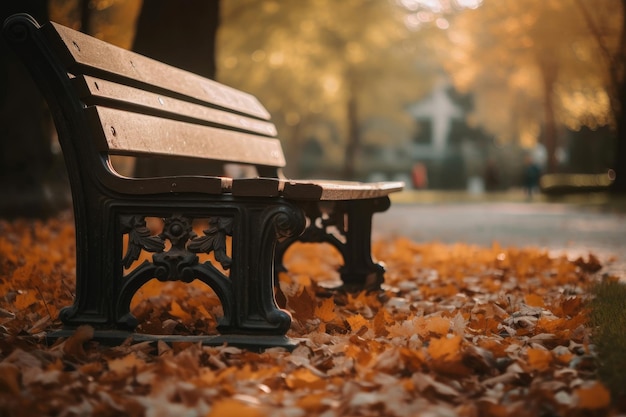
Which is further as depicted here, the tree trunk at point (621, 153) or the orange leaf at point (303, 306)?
the tree trunk at point (621, 153)

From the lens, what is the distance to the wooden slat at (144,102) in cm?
344

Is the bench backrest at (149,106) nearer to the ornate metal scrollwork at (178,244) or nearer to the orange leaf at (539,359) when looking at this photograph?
the ornate metal scrollwork at (178,244)

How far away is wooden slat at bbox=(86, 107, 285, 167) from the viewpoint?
136 inches

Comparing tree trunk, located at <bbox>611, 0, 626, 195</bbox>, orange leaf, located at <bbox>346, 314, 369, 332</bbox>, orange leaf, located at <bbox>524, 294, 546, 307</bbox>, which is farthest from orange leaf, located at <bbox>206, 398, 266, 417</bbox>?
tree trunk, located at <bbox>611, 0, 626, 195</bbox>

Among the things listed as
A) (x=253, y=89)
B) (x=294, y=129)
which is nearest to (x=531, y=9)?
(x=253, y=89)

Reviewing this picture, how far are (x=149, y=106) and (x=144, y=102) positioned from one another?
0.12ft

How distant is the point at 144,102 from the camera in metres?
3.91

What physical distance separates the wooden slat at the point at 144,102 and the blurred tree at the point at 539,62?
20536 mm

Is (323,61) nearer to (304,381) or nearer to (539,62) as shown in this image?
(539,62)

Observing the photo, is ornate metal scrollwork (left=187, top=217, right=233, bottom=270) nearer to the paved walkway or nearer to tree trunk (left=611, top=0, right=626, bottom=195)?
the paved walkway

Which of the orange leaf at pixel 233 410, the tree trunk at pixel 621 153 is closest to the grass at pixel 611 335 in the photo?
the orange leaf at pixel 233 410

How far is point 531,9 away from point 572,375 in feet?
82.0

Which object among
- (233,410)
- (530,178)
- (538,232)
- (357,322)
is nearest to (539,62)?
(530,178)

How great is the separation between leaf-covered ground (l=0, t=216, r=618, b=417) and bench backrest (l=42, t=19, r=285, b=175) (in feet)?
2.53
